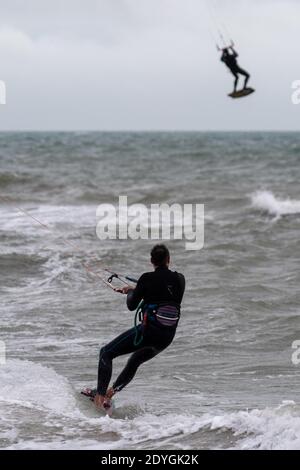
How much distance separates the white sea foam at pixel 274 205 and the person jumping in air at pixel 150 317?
19.7 metres

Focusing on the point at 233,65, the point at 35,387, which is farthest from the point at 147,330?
the point at 233,65

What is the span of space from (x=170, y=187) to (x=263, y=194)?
6.45m

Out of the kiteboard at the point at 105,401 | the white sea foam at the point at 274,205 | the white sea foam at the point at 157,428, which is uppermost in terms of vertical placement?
the white sea foam at the point at 274,205

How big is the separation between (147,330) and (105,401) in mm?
769

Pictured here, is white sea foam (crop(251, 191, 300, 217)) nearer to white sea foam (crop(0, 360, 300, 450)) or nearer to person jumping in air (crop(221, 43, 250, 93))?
person jumping in air (crop(221, 43, 250, 93))

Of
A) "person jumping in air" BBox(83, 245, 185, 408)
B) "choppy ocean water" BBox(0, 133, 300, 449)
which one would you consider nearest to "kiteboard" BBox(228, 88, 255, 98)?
"choppy ocean water" BBox(0, 133, 300, 449)

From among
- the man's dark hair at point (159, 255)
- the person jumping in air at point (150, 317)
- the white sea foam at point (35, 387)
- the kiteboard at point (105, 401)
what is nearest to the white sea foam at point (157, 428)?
the white sea foam at point (35, 387)

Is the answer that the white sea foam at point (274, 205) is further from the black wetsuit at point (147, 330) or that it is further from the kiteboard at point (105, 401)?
the black wetsuit at point (147, 330)

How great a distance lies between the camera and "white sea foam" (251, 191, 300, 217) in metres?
29.0

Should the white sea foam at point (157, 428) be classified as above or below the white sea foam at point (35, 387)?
below

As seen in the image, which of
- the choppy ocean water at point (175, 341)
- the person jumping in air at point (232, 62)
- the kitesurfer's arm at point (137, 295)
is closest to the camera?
the choppy ocean water at point (175, 341)

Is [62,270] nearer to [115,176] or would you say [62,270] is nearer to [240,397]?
[240,397]

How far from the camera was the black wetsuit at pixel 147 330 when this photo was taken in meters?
8.64

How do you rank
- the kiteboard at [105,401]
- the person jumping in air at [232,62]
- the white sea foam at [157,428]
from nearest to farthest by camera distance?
the white sea foam at [157,428] → the kiteboard at [105,401] → the person jumping in air at [232,62]
